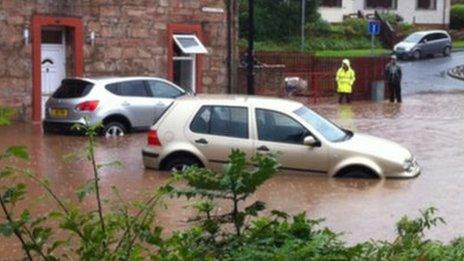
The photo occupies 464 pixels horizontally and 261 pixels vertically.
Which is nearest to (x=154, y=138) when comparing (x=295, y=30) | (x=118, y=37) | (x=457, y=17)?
(x=118, y=37)

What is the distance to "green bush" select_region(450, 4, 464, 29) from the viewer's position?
234 feet

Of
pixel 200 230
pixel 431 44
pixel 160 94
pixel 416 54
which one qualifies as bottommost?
pixel 416 54

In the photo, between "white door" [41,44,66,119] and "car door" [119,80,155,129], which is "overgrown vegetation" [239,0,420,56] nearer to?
"white door" [41,44,66,119]

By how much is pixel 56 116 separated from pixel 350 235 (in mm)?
12170

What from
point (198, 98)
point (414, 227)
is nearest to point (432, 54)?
point (198, 98)

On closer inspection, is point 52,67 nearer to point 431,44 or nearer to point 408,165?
point 408,165

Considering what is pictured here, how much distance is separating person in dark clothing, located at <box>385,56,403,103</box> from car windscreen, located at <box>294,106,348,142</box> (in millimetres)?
19602

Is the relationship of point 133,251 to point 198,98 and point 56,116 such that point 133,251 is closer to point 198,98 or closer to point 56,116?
point 198,98

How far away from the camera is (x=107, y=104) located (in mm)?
20922

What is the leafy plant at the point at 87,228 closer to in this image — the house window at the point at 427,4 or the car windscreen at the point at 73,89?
the car windscreen at the point at 73,89

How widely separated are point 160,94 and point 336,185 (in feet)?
30.1

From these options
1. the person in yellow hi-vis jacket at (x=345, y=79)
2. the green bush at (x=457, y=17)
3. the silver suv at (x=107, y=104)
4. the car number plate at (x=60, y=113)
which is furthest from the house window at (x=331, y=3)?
the car number plate at (x=60, y=113)

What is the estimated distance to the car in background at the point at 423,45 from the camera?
187 feet

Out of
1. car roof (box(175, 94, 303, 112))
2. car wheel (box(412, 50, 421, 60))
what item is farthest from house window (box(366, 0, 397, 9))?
car roof (box(175, 94, 303, 112))
